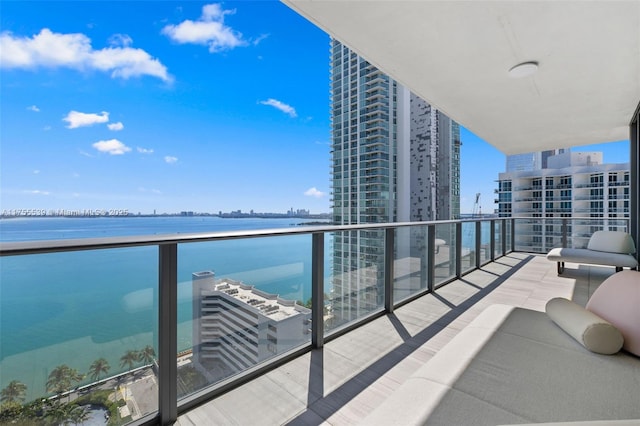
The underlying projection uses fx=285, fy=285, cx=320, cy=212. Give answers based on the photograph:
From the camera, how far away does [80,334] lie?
1.41 meters

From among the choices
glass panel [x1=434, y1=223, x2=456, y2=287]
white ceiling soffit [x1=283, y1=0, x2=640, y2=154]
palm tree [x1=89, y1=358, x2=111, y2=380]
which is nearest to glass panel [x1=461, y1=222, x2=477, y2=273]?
glass panel [x1=434, y1=223, x2=456, y2=287]

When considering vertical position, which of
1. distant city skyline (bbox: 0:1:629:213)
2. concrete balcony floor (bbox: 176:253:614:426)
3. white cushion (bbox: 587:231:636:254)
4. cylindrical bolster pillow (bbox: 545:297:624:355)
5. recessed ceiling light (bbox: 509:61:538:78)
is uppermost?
distant city skyline (bbox: 0:1:629:213)

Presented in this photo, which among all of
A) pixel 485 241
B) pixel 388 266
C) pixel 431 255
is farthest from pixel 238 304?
pixel 485 241

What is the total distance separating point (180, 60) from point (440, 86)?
16.3 metres

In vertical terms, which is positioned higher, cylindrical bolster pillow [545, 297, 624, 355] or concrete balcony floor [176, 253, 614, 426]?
cylindrical bolster pillow [545, 297, 624, 355]

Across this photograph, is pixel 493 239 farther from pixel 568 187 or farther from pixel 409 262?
pixel 568 187

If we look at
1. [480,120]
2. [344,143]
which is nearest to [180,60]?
[344,143]

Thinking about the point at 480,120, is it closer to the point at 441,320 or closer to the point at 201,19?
the point at 441,320

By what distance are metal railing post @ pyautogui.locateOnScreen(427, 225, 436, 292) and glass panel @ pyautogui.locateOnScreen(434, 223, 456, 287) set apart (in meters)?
0.07

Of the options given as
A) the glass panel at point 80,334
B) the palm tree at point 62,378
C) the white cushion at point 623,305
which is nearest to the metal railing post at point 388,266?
the white cushion at point 623,305

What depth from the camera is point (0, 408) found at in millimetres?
1220

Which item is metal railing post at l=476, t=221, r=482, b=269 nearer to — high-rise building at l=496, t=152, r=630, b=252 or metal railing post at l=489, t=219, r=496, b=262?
metal railing post at l=489, t=219, r=496, b=262

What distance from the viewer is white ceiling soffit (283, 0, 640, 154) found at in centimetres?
211

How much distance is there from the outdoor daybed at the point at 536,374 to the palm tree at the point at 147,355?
3.96 feet
